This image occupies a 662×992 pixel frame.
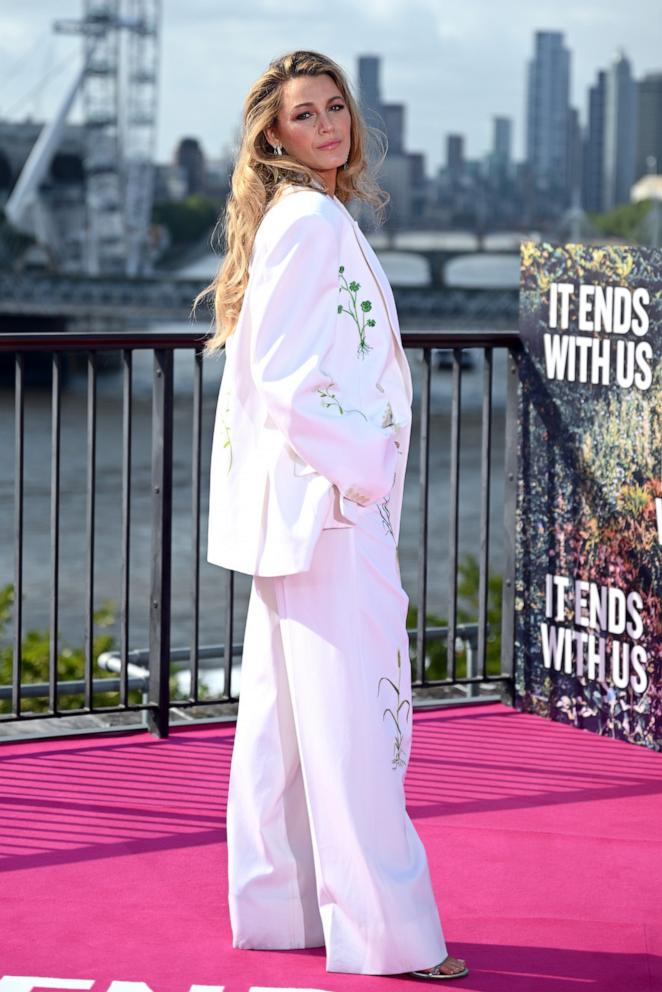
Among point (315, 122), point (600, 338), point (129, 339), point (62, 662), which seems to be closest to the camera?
point (315, 122)

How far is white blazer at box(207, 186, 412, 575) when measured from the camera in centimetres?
A: 246

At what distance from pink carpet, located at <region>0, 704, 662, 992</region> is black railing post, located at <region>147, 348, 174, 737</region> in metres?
0.14

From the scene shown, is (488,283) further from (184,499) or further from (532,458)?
(532,458)

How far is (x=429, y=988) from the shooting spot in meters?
2.59

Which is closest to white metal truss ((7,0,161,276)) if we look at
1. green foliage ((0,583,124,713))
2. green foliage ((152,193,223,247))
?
green foliage ((152,193,223,247))

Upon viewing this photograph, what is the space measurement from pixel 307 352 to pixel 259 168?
1.18ft

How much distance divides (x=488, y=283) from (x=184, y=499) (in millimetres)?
35388

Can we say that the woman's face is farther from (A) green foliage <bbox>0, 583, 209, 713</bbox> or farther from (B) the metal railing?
(A) green foliage <bbox>0, 583, 209, 713</bbox>

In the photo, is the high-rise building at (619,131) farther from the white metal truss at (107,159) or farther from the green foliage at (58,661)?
the green foliage at (58,661)

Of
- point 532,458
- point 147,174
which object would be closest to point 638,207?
point 147,174

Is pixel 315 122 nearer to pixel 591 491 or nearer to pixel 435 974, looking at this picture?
pixel 435 974

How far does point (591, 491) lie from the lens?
4266 millimetres

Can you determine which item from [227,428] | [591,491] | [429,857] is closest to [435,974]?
[429,857]

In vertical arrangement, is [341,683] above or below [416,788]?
above
